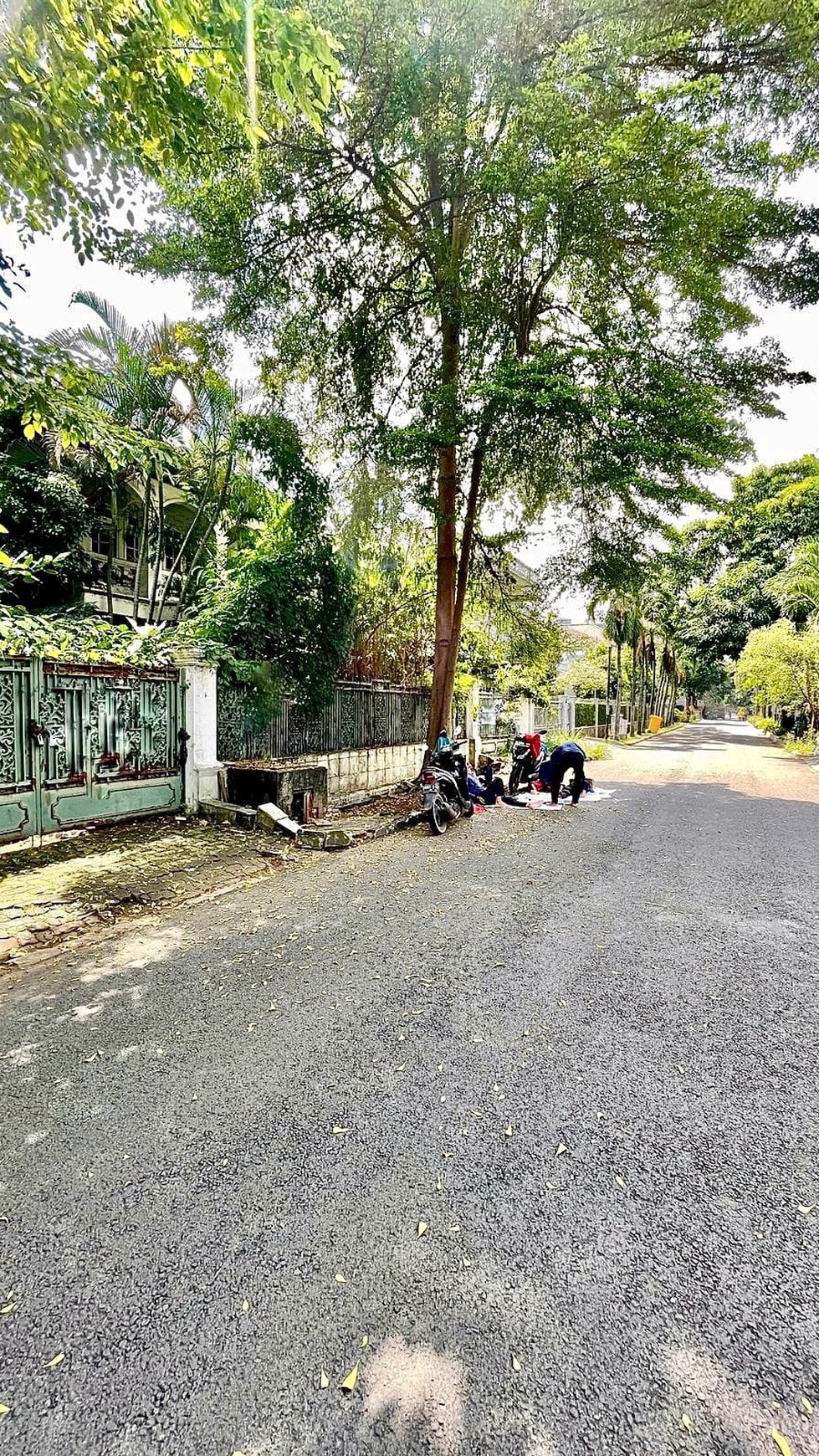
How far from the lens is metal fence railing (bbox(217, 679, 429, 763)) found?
8.60 metres

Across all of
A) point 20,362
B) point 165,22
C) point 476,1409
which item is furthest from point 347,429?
point 476,1409

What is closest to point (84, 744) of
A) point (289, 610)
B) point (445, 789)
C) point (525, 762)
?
point (289, 610)

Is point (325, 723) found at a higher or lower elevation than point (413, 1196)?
higher

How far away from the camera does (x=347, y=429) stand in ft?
35.9

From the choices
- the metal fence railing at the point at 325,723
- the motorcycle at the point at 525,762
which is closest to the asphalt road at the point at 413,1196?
the metal fence railing at the point at 325,723

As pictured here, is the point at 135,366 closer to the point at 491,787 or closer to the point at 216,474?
the point at 216,474

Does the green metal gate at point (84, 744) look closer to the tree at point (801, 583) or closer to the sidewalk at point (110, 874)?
the sidewalk at point (110, 874)

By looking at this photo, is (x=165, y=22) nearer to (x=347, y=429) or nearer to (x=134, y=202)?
(x=134, y=202)

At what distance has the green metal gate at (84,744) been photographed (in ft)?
19.6

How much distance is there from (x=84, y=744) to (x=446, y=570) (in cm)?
649

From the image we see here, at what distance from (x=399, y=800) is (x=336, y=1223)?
837 centimetres

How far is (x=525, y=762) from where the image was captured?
1083 cm

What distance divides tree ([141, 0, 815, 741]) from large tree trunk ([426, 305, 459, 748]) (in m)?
0.04

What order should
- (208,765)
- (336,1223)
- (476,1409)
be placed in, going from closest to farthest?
(476,1409) < (336,1223) < (208,765)
